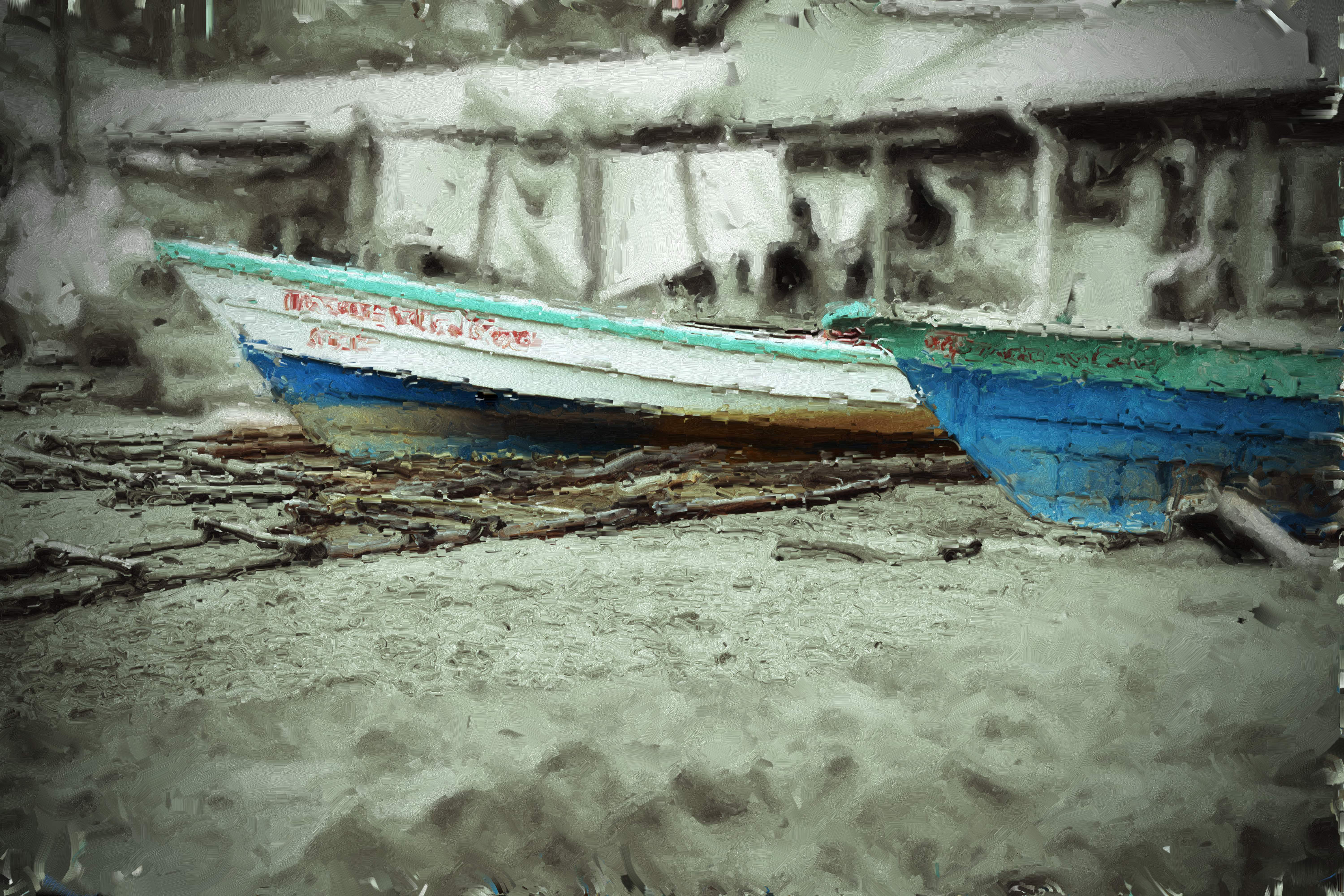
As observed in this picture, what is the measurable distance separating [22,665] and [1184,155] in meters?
4.86

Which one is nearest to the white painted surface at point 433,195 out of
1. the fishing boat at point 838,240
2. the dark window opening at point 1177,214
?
the fishing boat at point 838,240

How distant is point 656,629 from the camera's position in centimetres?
198

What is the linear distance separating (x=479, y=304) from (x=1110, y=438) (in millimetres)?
2162

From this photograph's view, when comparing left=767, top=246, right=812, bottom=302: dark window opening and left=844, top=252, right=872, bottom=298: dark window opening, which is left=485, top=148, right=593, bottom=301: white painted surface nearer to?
left=767, top=246, right=812, bottom=302: dark window opening

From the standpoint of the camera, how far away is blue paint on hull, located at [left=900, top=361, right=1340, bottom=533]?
231 cm

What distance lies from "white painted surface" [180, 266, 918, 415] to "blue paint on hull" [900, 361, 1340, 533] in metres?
0.36

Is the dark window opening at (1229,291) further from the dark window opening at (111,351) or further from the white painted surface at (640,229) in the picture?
the dark window opening at (111,351)

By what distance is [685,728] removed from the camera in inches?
58.9

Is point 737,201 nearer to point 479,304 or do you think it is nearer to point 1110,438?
point 479,304

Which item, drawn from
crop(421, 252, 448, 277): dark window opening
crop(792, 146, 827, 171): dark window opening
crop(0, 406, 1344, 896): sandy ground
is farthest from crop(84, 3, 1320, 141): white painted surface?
crop(0, 406, 1344, 896): sandy ground

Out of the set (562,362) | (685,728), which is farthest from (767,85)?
(685,728)

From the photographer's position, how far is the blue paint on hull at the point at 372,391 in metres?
2.90

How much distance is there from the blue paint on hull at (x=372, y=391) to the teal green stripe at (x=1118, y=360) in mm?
1172

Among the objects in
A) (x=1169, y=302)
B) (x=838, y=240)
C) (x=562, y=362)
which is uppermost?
(x=838, y=240)
